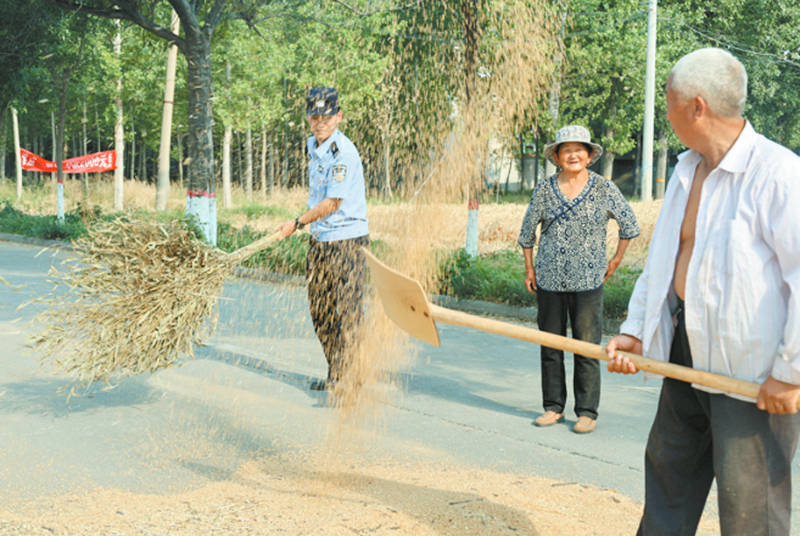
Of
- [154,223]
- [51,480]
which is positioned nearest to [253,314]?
[154,223]

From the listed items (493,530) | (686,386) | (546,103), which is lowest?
(493,530)

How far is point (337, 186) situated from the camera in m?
5.22

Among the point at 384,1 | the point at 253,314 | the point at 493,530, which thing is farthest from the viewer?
the point at 384,1

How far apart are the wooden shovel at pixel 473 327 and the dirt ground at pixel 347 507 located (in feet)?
2.83

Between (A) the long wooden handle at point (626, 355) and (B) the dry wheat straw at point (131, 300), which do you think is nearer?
(A) the long wooden handle at point (626, 355)

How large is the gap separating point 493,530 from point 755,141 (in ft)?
6.15

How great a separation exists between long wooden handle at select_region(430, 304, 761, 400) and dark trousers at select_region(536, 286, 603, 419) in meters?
Answer: 2.19

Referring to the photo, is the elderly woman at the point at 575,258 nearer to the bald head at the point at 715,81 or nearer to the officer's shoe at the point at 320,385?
the officer's shoe at the point at 320,385

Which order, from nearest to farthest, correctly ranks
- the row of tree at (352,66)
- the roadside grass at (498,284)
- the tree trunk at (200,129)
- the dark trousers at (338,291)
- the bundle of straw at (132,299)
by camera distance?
the bundle of straw at (132,299) < the dark trousers at (338,291) < the roadside grass at (498,284) < the row of tree at (352,66) < the tree trunk at (200,129)

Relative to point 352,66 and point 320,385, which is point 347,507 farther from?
point 352,66

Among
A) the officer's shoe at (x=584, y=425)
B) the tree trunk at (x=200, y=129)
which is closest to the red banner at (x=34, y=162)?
the tree trunk at (x=200, y=129)

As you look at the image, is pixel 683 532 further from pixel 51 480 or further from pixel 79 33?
pixel 79 33

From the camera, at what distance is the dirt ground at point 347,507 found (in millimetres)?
3348

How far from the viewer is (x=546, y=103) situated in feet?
79.2
